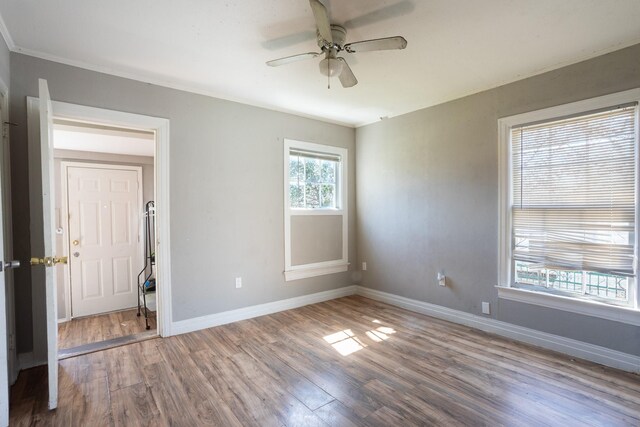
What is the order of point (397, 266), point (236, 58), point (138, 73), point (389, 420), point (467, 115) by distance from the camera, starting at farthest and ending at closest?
point (397, 266) < point (467, 115) < point (138, 73) < point (236, 58) < point (389, 420)

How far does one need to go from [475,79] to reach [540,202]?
1.31m

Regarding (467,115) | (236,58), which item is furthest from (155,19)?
(467,115)

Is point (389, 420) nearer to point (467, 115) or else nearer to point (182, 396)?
point (182, 396)

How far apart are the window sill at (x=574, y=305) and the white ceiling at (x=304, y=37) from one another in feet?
6.64

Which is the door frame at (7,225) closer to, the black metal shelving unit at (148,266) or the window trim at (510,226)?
the black metal shelving unit at (148,266)

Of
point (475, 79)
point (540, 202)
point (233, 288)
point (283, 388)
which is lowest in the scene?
point (283, 388)

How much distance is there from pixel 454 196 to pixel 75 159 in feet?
16.0

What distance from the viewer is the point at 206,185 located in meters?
3.41

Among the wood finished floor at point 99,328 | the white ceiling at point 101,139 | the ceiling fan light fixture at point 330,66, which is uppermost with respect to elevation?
the ceiling fan light fixture at point 330,66

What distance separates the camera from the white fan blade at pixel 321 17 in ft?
5.31

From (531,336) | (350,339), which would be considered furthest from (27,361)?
(531,336)

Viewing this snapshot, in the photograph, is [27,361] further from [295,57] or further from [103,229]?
[295,57]

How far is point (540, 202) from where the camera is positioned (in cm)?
294

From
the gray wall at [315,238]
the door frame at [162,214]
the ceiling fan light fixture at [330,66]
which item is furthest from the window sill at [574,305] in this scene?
the door frame at [162,214]
